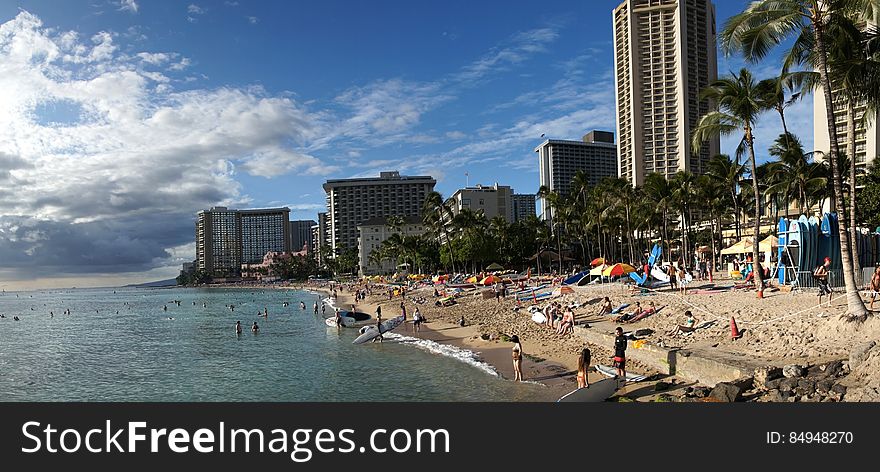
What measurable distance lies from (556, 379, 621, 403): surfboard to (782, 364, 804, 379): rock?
405cm

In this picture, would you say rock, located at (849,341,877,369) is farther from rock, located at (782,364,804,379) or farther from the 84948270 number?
the 84948270 number

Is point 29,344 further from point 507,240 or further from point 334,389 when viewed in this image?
point 507,240

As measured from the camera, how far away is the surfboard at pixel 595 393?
13.9 m

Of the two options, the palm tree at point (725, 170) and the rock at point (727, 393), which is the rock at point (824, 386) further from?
the palm tree at point (725, 170)

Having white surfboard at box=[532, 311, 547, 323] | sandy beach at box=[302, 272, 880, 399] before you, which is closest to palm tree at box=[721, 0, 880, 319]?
sandy beach at box=[302, 272, 880, 399]

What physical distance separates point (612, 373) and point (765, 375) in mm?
4762

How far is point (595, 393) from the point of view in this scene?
14.2 m

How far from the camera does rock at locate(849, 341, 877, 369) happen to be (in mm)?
11766

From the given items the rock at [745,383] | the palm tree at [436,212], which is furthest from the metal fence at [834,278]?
the palm tree at [436,212]

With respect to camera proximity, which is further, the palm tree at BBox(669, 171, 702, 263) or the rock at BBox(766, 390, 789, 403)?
the palm tree at BBox(669, 171, 702, 263)

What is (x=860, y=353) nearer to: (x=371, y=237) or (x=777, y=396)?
(x=777, y=396)

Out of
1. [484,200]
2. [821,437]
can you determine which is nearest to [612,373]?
[821,437]

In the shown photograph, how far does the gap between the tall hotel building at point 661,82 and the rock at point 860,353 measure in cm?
11813

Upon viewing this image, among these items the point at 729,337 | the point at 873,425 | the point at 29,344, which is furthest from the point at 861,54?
the point at 29,344
